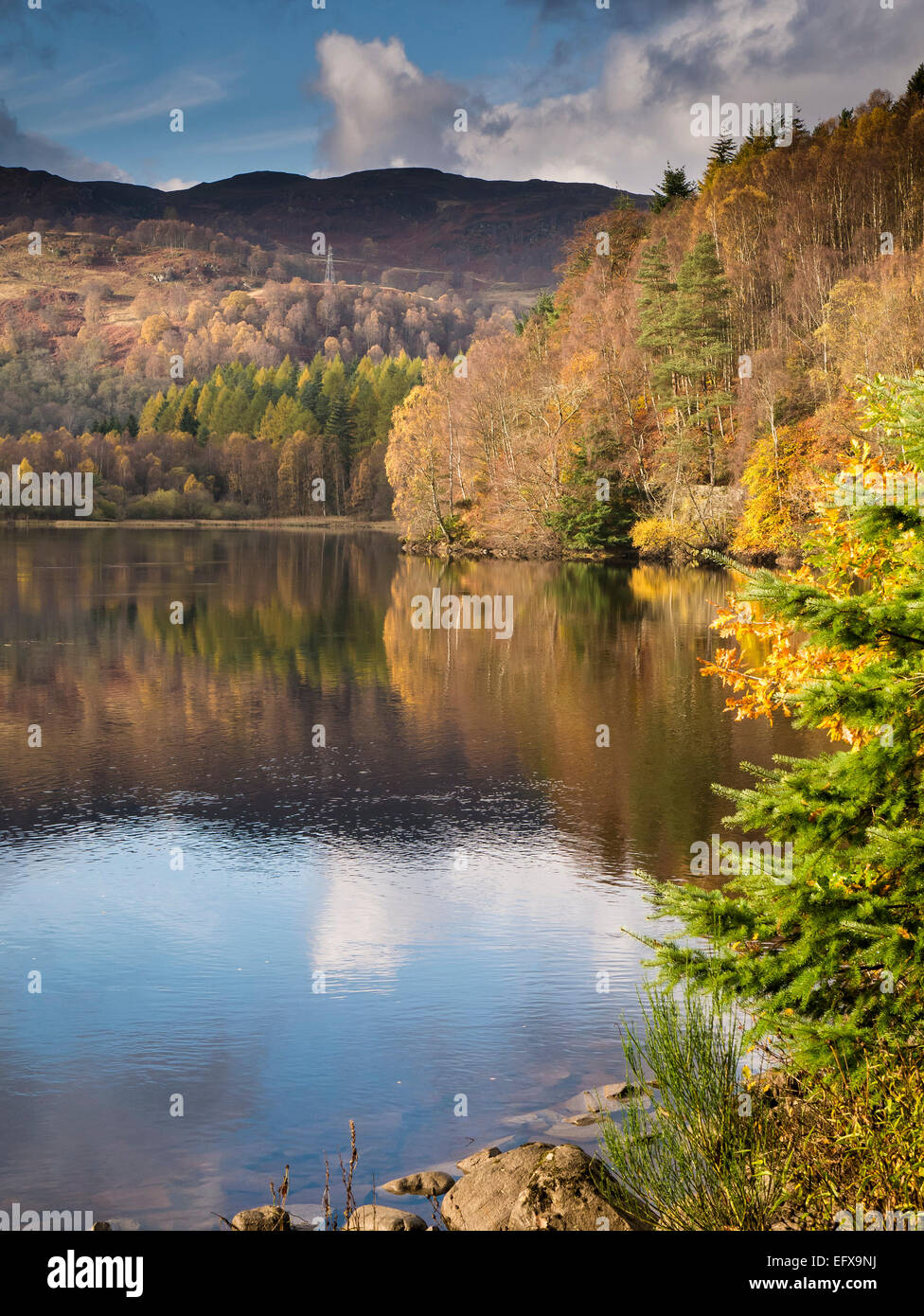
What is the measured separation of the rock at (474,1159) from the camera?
7.58 m

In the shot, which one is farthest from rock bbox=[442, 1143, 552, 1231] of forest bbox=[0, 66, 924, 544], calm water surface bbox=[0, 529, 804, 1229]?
forest bbox=[0, 66, 924, 544]

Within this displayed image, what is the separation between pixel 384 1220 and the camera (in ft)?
22.1

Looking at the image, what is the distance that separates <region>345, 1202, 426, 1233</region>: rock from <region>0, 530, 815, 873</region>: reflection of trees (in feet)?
22.8

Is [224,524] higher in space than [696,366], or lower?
lower

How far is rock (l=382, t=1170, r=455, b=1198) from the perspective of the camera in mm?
7340

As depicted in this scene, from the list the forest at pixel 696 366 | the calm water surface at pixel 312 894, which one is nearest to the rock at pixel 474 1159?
the calm water surface at pixel 312 894

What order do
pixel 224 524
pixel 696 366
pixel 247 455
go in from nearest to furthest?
pixel 696 366
pixel 224 524
pixel 247 455

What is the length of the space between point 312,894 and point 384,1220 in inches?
245

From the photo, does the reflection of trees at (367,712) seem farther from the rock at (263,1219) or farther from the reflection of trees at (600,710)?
the rock at (263,1219)

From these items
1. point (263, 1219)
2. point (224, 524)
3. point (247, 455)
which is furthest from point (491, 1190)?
point (247, 455)

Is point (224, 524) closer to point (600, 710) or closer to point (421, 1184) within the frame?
point (600, 710)

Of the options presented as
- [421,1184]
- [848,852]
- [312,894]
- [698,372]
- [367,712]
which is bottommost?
[421,1184]

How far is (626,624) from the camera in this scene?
35.2 m

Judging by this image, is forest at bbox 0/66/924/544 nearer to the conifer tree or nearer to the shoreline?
the shoreline
